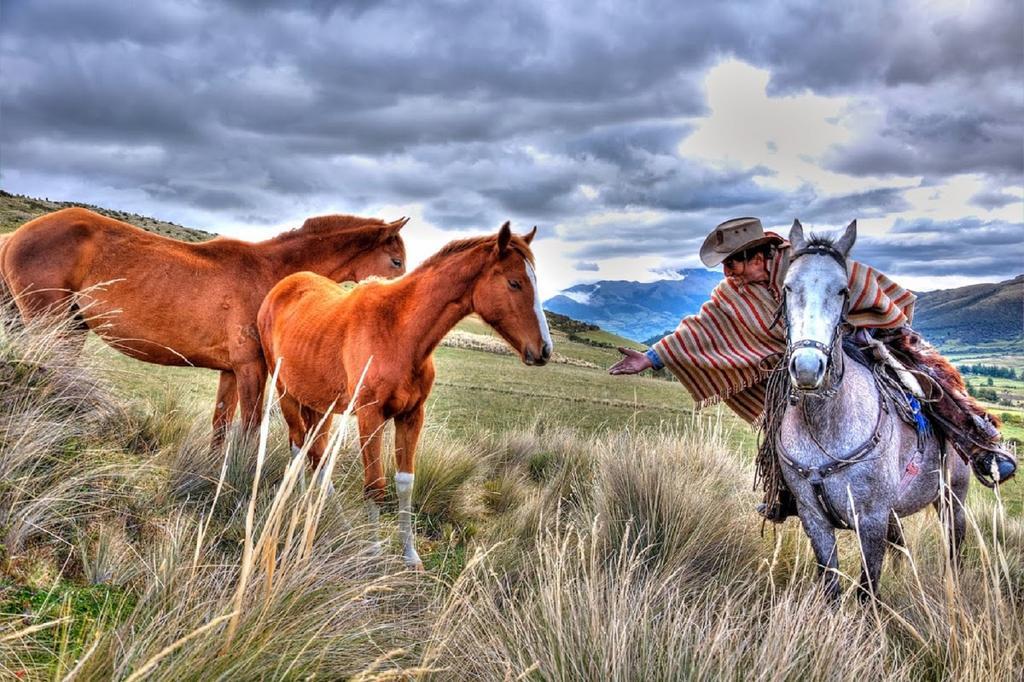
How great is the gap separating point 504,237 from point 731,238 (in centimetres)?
161

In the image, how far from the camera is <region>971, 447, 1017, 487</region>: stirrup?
487 cm

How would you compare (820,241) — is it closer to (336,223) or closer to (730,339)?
(730,339)

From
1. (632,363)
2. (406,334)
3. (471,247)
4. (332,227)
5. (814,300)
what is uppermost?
(332,227)

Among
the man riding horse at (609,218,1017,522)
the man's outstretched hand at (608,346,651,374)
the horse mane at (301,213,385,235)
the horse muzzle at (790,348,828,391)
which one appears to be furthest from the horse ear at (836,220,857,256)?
the horse mane at (301,213,385,235)

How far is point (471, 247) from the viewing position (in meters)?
5.15

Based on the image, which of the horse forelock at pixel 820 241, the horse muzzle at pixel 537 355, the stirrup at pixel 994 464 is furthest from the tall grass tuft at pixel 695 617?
the horse forelock at pixel 820 241

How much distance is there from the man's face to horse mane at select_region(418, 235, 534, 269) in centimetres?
147

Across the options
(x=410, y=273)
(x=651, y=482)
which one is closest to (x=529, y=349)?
(x=410, y=273)

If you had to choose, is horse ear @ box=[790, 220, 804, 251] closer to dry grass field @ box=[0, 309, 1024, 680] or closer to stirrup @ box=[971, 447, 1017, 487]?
dry grass field @ box=[0, 309, 1024, 680]

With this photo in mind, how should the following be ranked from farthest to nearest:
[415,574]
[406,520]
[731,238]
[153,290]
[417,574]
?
1. [153,290]
2. [406,520]
3. [731,238]
4. [415,574]
5. [417,574]

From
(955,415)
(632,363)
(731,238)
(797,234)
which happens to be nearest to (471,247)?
(632,363)

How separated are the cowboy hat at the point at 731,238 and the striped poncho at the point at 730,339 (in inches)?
8.4

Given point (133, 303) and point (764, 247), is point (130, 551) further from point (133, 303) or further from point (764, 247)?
point (764, 247)

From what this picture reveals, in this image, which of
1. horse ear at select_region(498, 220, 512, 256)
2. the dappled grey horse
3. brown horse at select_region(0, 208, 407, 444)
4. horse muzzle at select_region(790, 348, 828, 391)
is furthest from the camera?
brown horse at select_region(0, 208, 407, 444)
